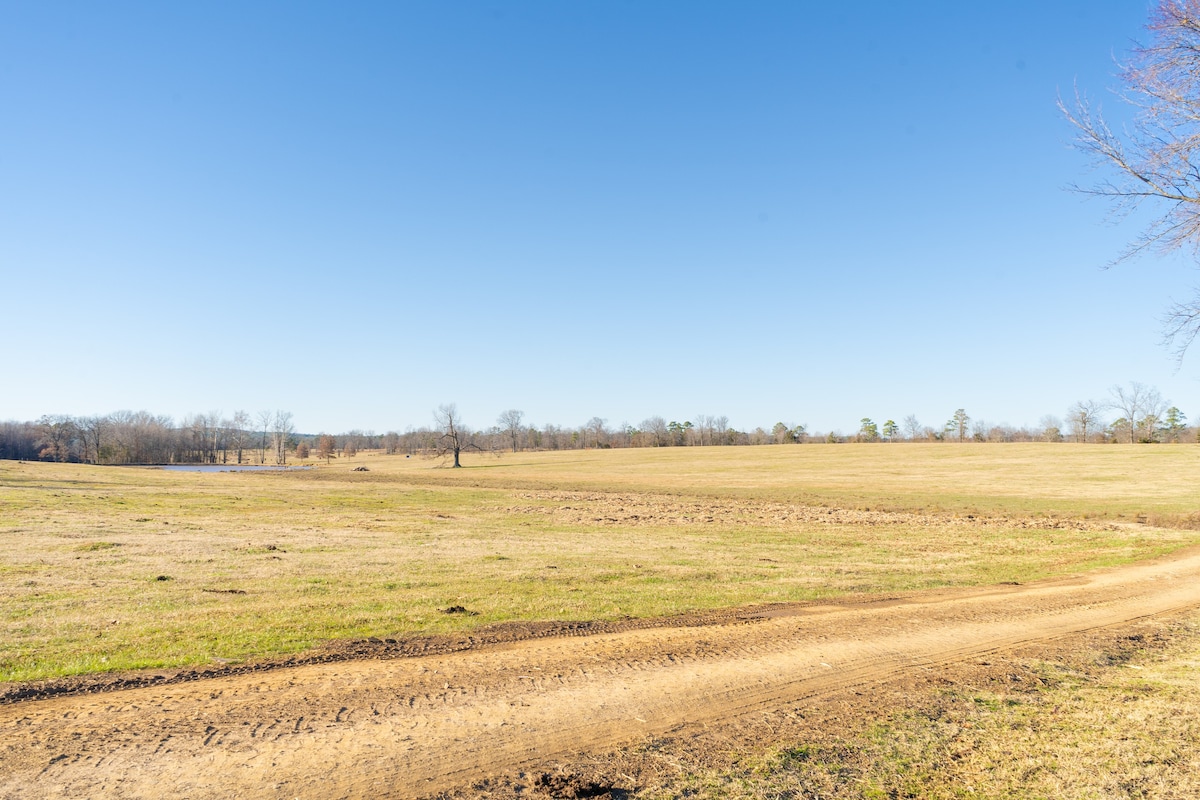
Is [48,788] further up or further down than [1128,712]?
further up

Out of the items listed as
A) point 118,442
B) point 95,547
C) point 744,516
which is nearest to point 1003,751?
point 95,547

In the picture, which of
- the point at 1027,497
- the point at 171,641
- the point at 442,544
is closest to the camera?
the point at 171,641

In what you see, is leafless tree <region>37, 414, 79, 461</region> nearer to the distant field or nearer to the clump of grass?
the distant field

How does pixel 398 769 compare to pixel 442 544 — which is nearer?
pixel 398 769

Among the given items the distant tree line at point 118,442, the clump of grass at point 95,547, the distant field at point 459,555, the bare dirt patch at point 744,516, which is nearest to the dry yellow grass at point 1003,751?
the distant field at point 459,555

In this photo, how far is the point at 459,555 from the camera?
18.4 meters

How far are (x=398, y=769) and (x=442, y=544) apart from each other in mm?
15454

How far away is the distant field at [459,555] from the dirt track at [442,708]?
5.41ft

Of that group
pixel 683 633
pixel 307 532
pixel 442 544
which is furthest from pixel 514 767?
pixel 307 532

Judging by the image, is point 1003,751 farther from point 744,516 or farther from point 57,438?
point 57,438

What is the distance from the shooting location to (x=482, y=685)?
7.90 meters

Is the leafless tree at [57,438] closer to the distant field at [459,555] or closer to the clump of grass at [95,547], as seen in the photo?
the distant field at [459,555]

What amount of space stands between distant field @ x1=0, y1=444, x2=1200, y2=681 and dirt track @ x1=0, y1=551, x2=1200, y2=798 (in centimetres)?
165

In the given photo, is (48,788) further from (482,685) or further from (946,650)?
(946,650)
